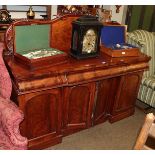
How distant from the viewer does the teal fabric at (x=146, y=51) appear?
10.2ft

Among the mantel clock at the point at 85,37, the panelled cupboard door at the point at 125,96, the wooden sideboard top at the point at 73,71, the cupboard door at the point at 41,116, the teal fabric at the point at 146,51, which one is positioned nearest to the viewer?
the wooden sideboard top at the point at 73,71

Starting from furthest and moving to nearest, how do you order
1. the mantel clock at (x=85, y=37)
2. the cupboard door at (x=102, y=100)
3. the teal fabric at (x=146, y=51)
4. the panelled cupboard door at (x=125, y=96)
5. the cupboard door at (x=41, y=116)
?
1. the teal fabric at (x=146, y=51)
2. the panelled cupboard door at (x=125, y=96)
3. the cupboard door at (x=102, y=100)
4. the mantel clock at (x=85, y=37)
5. the cupboard door at (x=41, y=116)

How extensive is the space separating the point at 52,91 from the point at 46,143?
0.62m

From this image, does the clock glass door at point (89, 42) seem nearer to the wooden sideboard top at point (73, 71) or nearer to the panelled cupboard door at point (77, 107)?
the wooden sideboard top at point (73, 71)

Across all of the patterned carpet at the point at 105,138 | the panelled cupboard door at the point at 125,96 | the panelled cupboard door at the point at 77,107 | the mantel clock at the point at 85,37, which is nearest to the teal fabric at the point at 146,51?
the panelled cupboard door at the point at 125,96

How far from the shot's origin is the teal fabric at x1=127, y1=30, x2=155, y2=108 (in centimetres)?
311

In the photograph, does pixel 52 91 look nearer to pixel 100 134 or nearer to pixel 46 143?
pixel 46 143

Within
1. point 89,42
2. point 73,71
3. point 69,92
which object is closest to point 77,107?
point 69,92

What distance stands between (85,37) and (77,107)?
75 centimetres

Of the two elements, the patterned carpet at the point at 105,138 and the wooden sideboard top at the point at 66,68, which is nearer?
the wooden sideboard top at the point at 66,68

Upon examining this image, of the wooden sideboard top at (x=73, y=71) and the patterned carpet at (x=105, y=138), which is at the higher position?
the wooden sideboard top at (x=73, y=71)

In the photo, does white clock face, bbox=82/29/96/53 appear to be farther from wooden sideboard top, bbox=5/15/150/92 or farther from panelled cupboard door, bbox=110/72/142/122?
panelled cupboard door, bbox=110/72/142/122

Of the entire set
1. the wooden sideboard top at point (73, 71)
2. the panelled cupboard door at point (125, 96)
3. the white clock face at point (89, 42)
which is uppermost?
the white clock face at point (89, 42)

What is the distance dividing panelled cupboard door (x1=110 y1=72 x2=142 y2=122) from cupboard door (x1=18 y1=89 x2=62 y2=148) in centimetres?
82
